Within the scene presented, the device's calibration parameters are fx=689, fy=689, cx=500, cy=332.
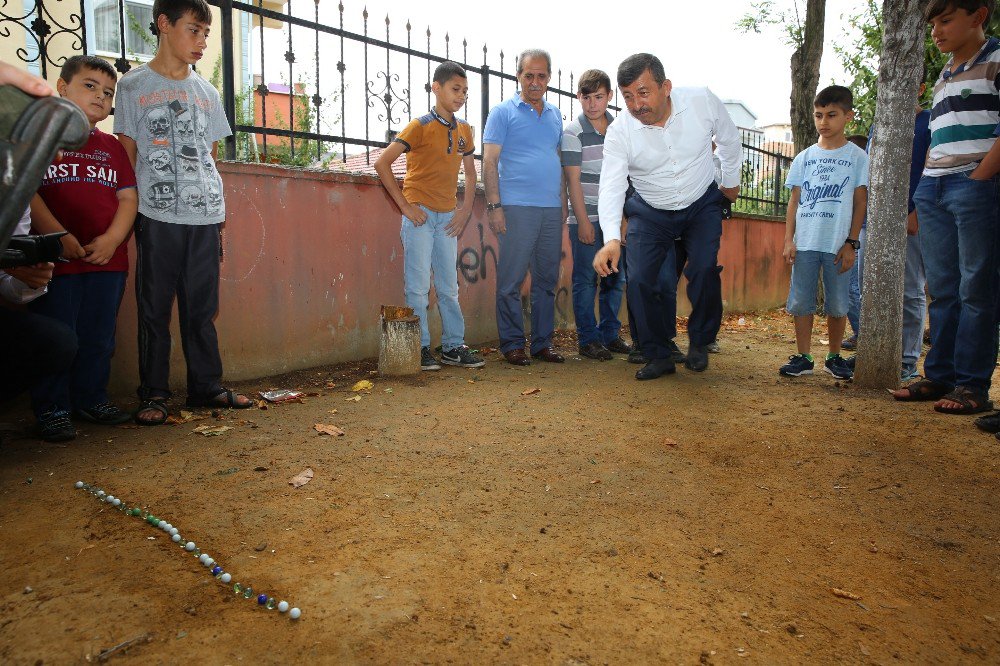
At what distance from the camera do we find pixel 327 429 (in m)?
3.33

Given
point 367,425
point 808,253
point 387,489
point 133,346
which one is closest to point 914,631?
point 387,489

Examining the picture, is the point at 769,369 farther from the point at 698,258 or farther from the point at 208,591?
the point at 208,591

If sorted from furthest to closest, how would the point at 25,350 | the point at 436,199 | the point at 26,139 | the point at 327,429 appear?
the point at 436,199 → the point at 327,429 → the point at 25,350 → the point at 26,139

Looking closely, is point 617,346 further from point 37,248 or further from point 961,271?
point 37,248

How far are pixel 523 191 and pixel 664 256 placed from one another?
1.11 m

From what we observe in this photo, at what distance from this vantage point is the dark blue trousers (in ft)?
14.7

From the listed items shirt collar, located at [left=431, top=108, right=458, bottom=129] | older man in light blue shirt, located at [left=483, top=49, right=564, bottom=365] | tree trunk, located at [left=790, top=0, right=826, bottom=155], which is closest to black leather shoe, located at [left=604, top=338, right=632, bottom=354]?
older man in light blue shirt, located at [left=483, top=49, right=564, bottom=365]

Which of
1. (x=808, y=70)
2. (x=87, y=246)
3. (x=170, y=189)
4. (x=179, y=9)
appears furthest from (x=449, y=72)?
(x=808, y=70)

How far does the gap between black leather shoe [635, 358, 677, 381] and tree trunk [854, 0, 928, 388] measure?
3.69 feet

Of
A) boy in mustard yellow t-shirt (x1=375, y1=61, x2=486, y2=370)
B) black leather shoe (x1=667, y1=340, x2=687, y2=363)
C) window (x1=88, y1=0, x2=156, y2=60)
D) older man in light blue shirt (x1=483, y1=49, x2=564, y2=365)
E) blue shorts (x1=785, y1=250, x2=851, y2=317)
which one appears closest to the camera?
blue shorts (x1=785, y1=250, x2=851, y2=317)

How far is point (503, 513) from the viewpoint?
2.37 m

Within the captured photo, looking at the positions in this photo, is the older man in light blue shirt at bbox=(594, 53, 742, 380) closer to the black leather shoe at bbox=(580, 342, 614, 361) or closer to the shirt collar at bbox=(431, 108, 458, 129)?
the black leather shoe at bbox=(580, 342, 614, 361)

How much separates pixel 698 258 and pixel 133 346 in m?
3.47

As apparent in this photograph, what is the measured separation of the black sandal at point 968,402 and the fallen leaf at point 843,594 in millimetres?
2168
